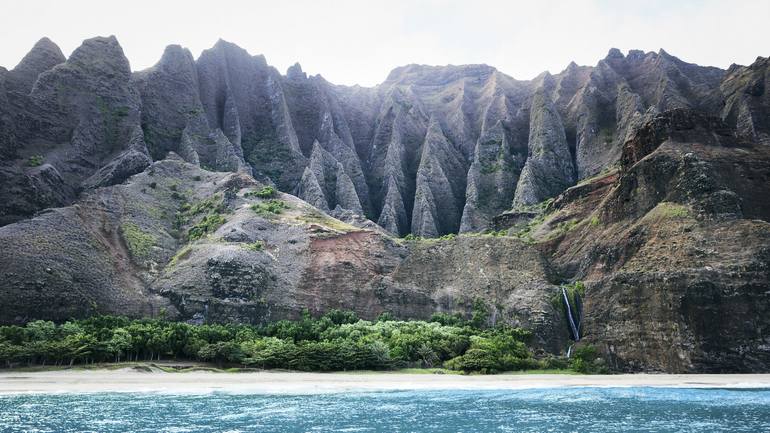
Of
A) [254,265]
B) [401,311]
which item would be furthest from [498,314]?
[254,265]

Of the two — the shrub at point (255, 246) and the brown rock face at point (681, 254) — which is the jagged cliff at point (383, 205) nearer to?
the brown rock face at point (681, 254)

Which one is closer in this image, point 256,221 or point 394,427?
point 394,427

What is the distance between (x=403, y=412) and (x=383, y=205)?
303ft

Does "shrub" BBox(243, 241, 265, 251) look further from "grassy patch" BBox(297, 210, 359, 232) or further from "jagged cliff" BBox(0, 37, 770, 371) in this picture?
"grassy patch" BBox(297, 210, 359, 232)

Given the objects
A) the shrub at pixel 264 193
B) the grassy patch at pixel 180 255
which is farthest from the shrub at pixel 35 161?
the shrub at pixel 264 193

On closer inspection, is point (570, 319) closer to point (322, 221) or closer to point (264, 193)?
point (322, 221)

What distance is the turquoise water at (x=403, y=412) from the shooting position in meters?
29.7

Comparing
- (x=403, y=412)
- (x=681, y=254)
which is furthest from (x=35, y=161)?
(x=681, y=254)

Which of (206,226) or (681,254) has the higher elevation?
(206,226)

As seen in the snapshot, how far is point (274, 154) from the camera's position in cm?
12681

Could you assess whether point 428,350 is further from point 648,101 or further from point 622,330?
point 648,101

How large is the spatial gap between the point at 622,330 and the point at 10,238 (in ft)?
219

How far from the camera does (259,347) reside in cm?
5441

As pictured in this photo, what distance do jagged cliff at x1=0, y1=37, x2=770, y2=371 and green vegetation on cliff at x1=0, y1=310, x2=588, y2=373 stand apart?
8.37 m
